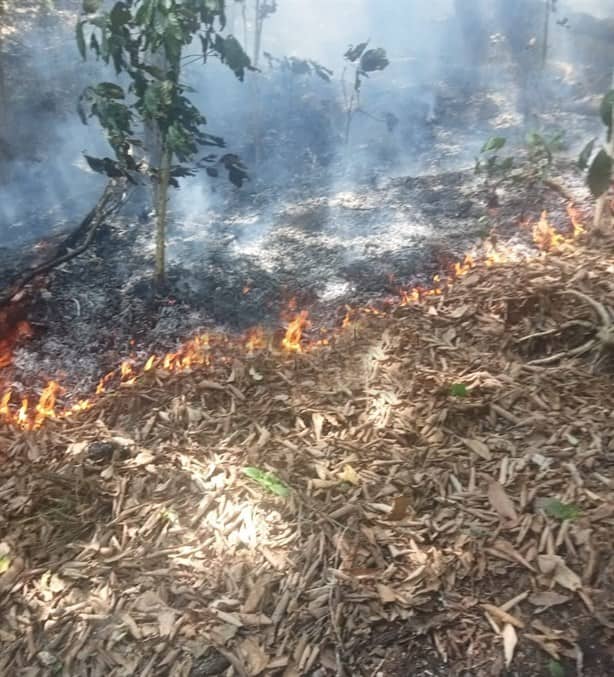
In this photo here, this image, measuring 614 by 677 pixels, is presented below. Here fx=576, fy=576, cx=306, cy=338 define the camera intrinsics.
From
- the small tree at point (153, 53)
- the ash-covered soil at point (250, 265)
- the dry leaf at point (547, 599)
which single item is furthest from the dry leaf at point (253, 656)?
the small tree at point (153, 53)

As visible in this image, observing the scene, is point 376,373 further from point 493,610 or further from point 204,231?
point 204,231

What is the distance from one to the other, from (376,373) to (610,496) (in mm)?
1486

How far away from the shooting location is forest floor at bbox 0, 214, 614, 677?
2119mm

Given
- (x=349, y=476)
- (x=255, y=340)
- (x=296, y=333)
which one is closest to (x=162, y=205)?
(x=255, y=340)

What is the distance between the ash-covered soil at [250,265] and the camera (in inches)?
197

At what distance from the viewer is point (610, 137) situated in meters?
4.50

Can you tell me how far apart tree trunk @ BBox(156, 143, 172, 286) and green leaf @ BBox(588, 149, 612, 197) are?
3366mm

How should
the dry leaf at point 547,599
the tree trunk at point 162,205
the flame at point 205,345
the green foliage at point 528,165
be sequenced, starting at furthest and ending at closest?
the green foliage at point 528,165, the tree trunk at point 162,205, the flame at point 205,345, the dry leaf at point 547,599

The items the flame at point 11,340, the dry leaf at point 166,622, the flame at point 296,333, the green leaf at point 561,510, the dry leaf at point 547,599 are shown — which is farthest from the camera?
the flame at point 11,340

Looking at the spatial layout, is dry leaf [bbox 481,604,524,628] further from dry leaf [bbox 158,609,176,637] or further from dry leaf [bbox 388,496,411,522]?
dry leaf [bbox 158,609,176,637]

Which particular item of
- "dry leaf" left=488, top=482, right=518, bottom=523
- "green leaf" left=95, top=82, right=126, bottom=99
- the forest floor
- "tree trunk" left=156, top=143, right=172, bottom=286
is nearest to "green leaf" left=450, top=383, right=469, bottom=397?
the forest floor

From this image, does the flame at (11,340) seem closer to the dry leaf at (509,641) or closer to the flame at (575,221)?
the dry leaf at (509,641)

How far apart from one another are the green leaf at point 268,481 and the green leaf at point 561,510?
1.15 m

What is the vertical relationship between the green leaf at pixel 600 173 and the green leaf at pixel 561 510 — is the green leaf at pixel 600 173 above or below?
above
